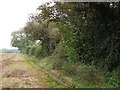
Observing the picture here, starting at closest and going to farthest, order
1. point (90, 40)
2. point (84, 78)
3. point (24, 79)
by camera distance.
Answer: point (84, 78), point (90, 40), point (24, 79)

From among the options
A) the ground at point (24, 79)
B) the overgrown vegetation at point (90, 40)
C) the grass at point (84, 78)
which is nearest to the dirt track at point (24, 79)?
the ground at point (24, 79)

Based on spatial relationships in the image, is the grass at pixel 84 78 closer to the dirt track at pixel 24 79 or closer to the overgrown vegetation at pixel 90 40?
the overgrown vegetation at pixel 90 40

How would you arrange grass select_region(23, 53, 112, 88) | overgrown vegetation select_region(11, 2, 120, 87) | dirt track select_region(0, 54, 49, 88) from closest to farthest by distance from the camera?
grass select_region(23, 53, 112, 88)
overgrown vegetation select_region(11, 2, 120, 87)
dirt track select_region(0, 54, 49, 88)

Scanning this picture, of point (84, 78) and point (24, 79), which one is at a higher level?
point (84, 78)

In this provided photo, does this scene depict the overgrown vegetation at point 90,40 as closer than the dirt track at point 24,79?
Yes

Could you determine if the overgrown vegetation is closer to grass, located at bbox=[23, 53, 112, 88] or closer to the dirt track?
grass, located at bbox=[23, 53, 112, 88]

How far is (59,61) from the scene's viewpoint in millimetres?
17500

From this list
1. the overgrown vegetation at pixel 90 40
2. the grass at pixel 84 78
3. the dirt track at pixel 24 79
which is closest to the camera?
the grass at pixel 84 78

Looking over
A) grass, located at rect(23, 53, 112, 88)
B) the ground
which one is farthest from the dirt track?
grass, located at rect(23, 53, 112, 88)

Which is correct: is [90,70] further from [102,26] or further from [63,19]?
[63,19]

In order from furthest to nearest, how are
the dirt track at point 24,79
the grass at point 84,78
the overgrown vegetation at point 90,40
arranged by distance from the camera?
the dirt track at point 24,79 → the overgrown vegetation at point 90,40 → the grass at point 84,78

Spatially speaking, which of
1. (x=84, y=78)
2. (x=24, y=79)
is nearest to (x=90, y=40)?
(x=84, y=78)

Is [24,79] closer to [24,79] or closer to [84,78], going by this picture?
[24,79]

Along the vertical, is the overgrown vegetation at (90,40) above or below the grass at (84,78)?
above
